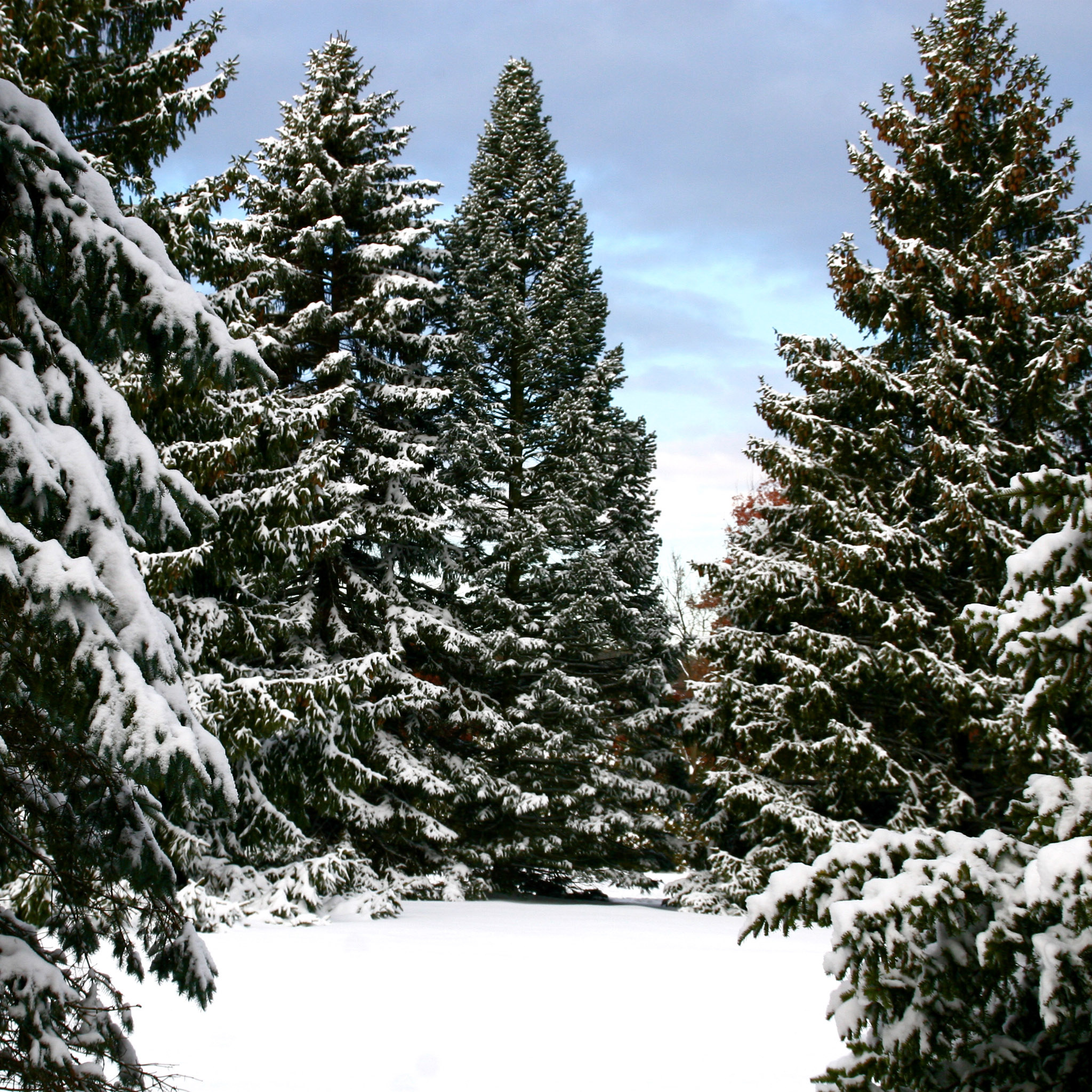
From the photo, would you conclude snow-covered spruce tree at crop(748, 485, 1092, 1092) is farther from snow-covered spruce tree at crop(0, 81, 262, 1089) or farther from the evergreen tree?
the evergreen tree

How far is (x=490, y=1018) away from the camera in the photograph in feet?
17.1

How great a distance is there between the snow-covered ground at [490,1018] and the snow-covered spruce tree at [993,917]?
226 centimetres

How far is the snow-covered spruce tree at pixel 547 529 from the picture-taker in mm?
14523

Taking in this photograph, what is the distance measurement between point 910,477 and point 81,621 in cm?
1118

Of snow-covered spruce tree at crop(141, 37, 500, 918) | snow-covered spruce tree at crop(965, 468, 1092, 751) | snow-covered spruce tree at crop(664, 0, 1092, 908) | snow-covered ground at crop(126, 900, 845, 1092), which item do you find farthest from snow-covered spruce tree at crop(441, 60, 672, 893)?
snow-covered spruce tree at crop(965, 468, 1092, 751)

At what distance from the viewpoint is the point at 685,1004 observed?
578 cm

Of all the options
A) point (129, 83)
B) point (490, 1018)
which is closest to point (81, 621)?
point (490, 1018)

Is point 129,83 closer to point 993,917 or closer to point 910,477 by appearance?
point 993,917

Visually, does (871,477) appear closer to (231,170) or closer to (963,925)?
(231,170)

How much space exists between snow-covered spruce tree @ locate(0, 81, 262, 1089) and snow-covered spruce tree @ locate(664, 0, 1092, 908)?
929cm

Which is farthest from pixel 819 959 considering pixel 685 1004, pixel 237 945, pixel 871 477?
pixel 871 477

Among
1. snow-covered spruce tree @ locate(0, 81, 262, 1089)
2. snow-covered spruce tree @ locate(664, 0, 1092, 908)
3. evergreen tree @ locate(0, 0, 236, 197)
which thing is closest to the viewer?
snow-covered spruce tree @ locate(0, 81, 262, 1089)

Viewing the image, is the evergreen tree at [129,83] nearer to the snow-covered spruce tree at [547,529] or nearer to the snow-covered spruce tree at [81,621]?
the snow-covered spruce tree at [81,621]

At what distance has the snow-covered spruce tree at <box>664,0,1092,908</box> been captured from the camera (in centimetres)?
1080
